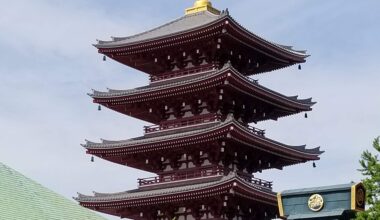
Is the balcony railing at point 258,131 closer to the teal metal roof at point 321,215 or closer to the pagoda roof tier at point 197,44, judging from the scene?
the pagoda roof tier at point 197,44

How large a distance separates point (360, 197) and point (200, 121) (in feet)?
109

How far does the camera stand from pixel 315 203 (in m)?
17.5

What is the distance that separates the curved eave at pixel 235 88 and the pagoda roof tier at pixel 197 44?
2375mm

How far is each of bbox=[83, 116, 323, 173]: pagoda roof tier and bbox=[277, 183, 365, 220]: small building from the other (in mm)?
28699

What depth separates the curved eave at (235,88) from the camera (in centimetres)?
4844

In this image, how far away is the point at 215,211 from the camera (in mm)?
47719

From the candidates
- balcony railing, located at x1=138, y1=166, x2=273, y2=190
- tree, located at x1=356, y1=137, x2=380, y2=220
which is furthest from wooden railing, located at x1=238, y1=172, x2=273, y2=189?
tree, located at x1=356, y1=137, x2=380, y2=220

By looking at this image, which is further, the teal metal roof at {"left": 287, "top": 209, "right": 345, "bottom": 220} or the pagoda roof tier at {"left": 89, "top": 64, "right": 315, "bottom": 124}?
the pagoda roof tier at {"left": 89, "top": 64, "right": 315, "bottom": 124}

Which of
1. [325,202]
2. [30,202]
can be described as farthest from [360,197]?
[30,202]

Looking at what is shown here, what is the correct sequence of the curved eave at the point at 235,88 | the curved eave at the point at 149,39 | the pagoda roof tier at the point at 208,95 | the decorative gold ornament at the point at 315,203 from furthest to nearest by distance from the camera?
1. the curved eave at the point at 149,39
2. the pagoda roof tier at the point at 208,95
3. the curved eave at the point at 235,88
4. the decorative gold ornament at the point at 315,203

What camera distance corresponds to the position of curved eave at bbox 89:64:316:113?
48.4 metres

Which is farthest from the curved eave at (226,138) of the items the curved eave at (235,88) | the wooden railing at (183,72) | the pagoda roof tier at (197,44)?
the pagoda roof tier at (197,44)

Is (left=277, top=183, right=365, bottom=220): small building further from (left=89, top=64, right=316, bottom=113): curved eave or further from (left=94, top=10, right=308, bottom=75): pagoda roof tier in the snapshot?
(left=94, top=10, right=308, bottom=75): pagoda roof tier

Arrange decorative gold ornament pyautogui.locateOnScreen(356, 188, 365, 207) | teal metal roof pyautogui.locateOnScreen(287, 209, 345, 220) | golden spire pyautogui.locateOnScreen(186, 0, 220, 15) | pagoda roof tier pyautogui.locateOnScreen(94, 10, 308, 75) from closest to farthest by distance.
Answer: teal metal roof pyautogui.locateOnScreen(287, 209, 345, 220) < decorative gold ornament pyautogui.locateOnScreen(356, 188, 365, 207) < pagoda roof tier pyautogui.locateOnScreen(94, 10, 308, 75) < golden spire pyautogui.locateOnScreen(186, 0, 220, 15)
